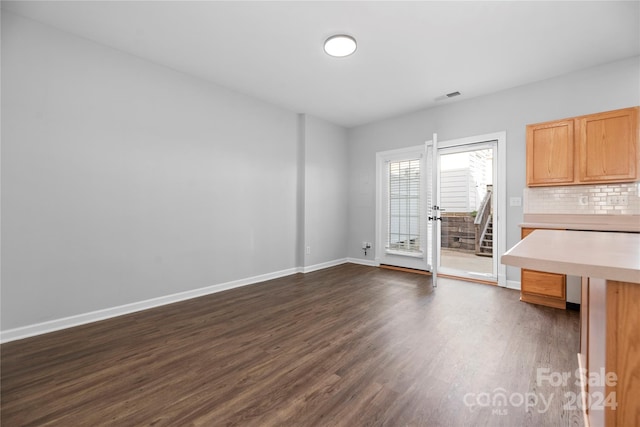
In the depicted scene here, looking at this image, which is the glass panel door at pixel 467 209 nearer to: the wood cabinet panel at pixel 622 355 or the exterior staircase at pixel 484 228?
the exterior staircase at pixel 484 228

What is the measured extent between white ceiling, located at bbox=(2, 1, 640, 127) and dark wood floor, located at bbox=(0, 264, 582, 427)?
277cm

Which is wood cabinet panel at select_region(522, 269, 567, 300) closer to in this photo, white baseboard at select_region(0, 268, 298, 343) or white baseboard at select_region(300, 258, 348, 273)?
white baseboard at select_region(300, 258, 348, 273)

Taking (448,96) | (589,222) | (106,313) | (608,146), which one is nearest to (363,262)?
(448,96)

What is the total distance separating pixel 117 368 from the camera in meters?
1.90

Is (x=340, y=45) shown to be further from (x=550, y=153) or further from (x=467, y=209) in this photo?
(x=467, y=209)

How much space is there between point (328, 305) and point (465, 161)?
3956 mm

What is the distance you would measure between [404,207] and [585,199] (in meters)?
2.39

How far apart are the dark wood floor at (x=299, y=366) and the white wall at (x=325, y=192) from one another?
1.99 metres

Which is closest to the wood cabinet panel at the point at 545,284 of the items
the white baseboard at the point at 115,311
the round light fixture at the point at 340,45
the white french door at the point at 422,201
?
the white french door at the point at 422,201

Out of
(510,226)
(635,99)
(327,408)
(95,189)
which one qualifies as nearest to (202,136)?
(95,189)

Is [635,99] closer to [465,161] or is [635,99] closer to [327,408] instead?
[465,161]

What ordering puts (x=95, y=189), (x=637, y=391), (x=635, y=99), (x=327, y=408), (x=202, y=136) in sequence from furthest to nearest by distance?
(x=202, y=136) → (x=635, y=99) → (x=95, y=189) → (x=327, y=408) → (x=637, y=391)

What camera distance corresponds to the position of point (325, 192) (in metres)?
5.19

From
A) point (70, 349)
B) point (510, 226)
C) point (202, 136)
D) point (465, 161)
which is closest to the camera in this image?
point (70, 349)
